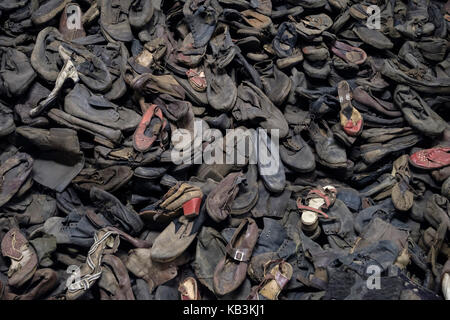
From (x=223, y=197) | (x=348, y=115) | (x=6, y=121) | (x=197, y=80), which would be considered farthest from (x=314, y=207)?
(x=6, y=121)

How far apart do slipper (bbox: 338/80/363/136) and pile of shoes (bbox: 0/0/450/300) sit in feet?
0.04

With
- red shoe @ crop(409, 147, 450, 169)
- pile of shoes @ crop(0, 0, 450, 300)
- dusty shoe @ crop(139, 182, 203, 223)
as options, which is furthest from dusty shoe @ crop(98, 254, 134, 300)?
red shoe @ crop(409, 147, 450, 169)

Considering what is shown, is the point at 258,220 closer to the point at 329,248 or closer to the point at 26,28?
the point at 329,248

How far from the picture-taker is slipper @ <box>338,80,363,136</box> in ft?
8.70

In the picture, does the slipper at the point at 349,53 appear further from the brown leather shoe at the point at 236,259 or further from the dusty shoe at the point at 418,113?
the brown leather shoe at the point at 236,259

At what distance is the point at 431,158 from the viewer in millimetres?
2602

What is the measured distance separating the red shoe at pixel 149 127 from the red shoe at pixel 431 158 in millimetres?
1532

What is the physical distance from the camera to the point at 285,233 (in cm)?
242

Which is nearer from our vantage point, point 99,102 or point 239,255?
point 239,255

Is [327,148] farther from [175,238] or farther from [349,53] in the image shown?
[175,238]

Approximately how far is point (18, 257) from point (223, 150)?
1246mm

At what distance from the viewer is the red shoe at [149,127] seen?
2.46 metres

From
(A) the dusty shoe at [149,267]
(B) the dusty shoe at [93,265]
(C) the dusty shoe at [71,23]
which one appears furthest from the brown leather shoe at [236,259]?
(C) the dusty shoe at [71,23]
